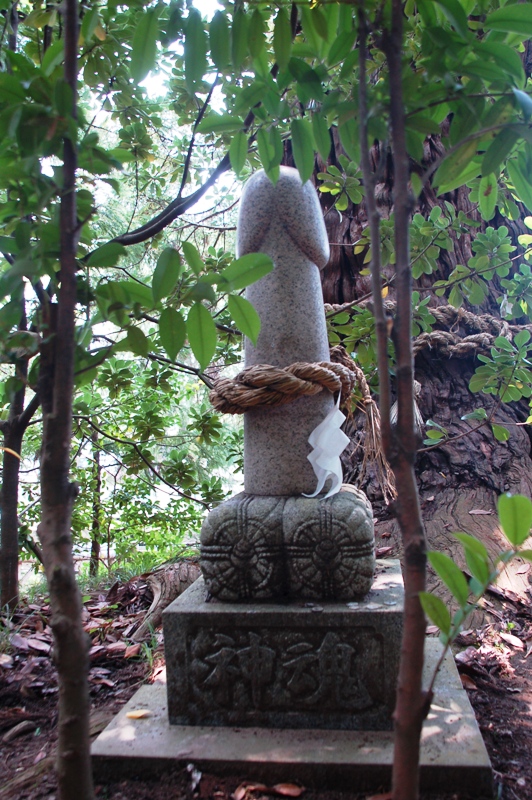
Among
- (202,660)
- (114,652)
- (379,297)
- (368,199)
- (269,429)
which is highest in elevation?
(368,199)

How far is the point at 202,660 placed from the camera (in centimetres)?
180

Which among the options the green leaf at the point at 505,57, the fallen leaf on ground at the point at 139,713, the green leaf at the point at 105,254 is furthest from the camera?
the fallen leaf on ground at the point at 139,713

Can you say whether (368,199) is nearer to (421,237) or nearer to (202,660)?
(202,660)

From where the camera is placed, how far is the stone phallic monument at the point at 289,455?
183 cm

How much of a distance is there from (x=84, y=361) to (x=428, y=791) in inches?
54.5

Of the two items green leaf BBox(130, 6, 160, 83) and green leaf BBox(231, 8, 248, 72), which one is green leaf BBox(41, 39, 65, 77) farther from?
green leaf BBox(231, 8, 248, 72)

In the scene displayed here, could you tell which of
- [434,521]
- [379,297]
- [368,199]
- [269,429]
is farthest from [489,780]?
[434,521]

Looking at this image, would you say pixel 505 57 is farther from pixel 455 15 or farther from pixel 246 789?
pixel 246 789

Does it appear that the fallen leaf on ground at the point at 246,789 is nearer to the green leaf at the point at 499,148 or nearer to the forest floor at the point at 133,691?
the forest floor at the point at 133,691

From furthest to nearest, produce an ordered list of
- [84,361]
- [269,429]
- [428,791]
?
[269,429], [428,791], [84,361]

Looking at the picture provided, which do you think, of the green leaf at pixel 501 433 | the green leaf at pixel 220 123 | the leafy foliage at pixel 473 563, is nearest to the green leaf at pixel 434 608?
the leafy foliage at pixel 473 563

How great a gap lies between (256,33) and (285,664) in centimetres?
162

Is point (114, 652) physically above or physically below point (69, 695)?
below

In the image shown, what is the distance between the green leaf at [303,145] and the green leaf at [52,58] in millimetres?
421
